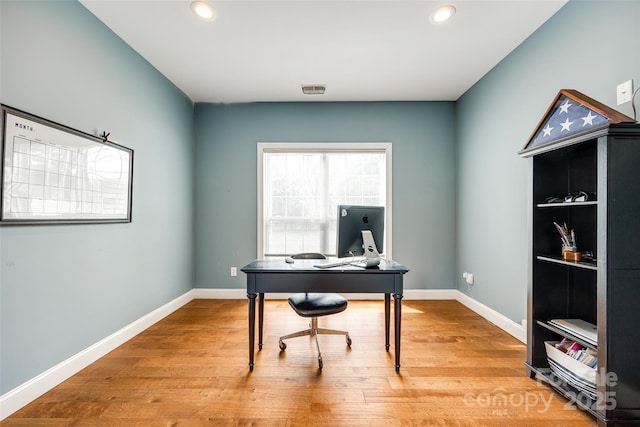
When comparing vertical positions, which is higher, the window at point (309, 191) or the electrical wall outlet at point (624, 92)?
the electrical wall outlet at point (624, 92)

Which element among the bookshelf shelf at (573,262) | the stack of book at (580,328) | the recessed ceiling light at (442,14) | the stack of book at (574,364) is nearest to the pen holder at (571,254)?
the bookshelf shelf at (573,262)

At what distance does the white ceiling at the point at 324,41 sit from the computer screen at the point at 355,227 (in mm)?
1531

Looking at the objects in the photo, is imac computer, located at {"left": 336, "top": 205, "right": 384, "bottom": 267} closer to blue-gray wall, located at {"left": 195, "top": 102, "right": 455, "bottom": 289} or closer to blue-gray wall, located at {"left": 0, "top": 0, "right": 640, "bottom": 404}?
blue-gray wall, located at {"left": 0, "top": 0, "right": 640, "bottom": 404}

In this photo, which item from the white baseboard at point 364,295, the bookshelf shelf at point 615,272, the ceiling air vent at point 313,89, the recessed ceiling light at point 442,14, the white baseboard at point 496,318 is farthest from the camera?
the white baseboard at point 364,295

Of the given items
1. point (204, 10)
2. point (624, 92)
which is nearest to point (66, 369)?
point (204, 10)

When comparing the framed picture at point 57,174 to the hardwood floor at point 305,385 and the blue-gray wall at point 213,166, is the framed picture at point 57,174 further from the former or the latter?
the hardwood floor at point 305,385

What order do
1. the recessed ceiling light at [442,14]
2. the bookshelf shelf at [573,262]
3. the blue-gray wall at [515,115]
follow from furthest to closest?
1. the recessed ceiling light at [442,14]
2. the blue-gray wall at [515,115]
3. the bookshelf shelf at [573,262]

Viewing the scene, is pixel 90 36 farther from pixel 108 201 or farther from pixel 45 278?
pixel 45 278

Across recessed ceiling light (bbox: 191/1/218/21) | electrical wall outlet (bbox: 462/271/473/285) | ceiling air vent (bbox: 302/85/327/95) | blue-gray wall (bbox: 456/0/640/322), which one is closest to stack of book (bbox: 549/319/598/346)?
blue-gray wall (bbox: 456/0/640/322)

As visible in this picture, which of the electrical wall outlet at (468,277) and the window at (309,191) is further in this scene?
the window at (309,191)

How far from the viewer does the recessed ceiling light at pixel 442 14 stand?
2150 millimetres

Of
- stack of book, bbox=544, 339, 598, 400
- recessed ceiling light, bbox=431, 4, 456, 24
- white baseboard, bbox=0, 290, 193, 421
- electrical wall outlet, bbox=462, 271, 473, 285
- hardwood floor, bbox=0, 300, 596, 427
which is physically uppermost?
recessed ceiling light, bbox=431, 4, 456, 24

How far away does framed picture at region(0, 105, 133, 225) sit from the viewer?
1.68 meters

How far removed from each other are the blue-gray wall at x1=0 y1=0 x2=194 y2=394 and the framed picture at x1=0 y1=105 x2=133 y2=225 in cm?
8
